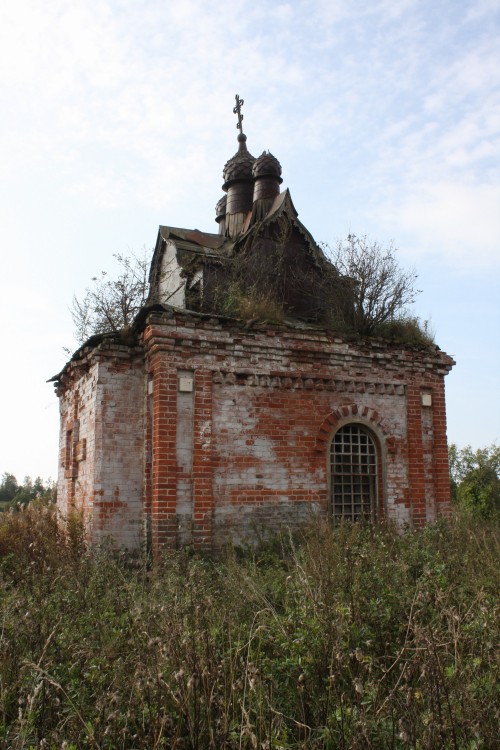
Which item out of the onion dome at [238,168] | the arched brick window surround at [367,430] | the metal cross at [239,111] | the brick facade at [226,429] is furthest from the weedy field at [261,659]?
the metal cross at [239,111]

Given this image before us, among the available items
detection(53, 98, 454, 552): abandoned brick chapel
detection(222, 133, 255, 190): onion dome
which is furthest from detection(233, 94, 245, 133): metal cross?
detection(53, 98, 454, 552): abandoned brick chapel

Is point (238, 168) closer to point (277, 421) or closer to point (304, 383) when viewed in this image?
point (304, 383)

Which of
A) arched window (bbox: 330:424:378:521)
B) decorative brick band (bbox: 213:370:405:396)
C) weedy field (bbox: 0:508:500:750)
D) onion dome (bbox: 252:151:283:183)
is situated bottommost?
weedy field (bbox: 0:508:500:750)

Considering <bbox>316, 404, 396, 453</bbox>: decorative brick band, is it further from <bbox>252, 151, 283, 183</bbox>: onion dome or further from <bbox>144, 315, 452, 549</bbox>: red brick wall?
<bbox>252, 151, 283, 183</bbox>: onion dome

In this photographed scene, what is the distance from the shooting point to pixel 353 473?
10.7 m

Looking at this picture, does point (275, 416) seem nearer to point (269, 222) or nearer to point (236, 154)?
point (269, 222)

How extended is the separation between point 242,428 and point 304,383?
1.42 metres

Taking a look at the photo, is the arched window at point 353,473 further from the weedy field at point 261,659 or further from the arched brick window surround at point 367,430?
the weedy field at point 261,659

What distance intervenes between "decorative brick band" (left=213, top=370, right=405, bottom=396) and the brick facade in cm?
2

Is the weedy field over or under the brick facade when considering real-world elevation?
under

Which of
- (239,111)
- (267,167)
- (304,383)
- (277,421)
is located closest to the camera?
(277,421)

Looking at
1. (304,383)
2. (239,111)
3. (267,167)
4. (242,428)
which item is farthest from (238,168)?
(242,428)

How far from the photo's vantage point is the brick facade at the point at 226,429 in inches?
363

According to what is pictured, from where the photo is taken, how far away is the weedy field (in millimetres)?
3158
